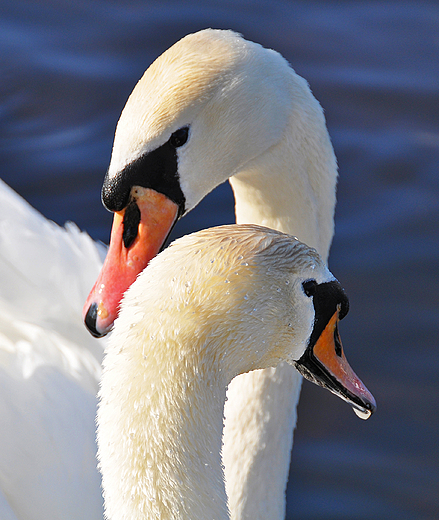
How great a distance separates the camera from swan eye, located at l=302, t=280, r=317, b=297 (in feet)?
6.94

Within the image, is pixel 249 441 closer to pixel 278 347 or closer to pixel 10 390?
pixel 10 390

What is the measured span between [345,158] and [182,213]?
2.66 m

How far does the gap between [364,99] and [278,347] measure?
12.6ft

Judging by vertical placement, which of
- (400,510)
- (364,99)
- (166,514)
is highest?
(166,514)

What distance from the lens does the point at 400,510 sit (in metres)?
3.82

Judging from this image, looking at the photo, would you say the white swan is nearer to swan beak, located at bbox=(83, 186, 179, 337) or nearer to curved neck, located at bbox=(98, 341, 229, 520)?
swan beak, located at bbox=(83, 186, 179, 337)

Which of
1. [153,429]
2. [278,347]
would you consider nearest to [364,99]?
[278,347]

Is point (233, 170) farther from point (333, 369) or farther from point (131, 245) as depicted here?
point (333, 369)

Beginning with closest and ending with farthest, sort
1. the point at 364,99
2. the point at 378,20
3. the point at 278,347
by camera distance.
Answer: the point at 278,347 → the point at 364,99 → the point at 378,20

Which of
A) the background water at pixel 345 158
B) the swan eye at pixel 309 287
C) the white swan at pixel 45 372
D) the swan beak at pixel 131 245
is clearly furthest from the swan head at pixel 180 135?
the background water at pixel 345 158

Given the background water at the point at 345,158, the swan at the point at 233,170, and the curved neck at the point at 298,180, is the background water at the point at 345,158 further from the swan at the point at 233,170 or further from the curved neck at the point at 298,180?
the curved neck at the point at 298,180

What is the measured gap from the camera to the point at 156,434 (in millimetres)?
1928

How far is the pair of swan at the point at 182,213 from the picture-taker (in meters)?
2.80

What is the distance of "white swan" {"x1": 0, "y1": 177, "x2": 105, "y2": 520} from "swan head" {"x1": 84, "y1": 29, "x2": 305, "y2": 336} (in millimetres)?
588
